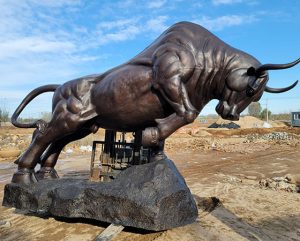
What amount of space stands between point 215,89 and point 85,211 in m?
1.79

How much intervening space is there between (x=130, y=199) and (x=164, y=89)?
3.49ft

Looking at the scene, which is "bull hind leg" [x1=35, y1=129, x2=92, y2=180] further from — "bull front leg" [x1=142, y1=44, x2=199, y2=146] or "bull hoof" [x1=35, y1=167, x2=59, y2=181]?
"bull front leg" [x1=142, y1=44, x2=199, y2=146]

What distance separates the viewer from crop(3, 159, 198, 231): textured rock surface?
3250mm

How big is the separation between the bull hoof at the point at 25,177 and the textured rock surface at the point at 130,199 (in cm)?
13

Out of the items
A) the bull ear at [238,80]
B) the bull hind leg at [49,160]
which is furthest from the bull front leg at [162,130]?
the bull hind leg at [49,160]

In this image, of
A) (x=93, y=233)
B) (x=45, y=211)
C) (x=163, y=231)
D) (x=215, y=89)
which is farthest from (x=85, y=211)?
(x=215, y=89)

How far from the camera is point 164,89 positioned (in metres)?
3.26

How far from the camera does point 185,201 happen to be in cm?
348

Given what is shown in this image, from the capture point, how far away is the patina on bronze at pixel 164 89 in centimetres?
326

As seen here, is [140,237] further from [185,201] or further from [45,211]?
[45,211]

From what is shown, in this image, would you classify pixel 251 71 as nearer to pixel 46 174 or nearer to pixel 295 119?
pixel 46 174

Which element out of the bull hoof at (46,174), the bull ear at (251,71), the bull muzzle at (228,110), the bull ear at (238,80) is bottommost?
the bull hoof at (46,174)

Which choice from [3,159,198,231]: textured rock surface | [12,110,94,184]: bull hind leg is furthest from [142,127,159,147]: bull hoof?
[12,110,94,184]: bull hind leg

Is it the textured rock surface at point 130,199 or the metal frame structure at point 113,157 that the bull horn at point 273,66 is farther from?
the metal frame structure at point 113,157
